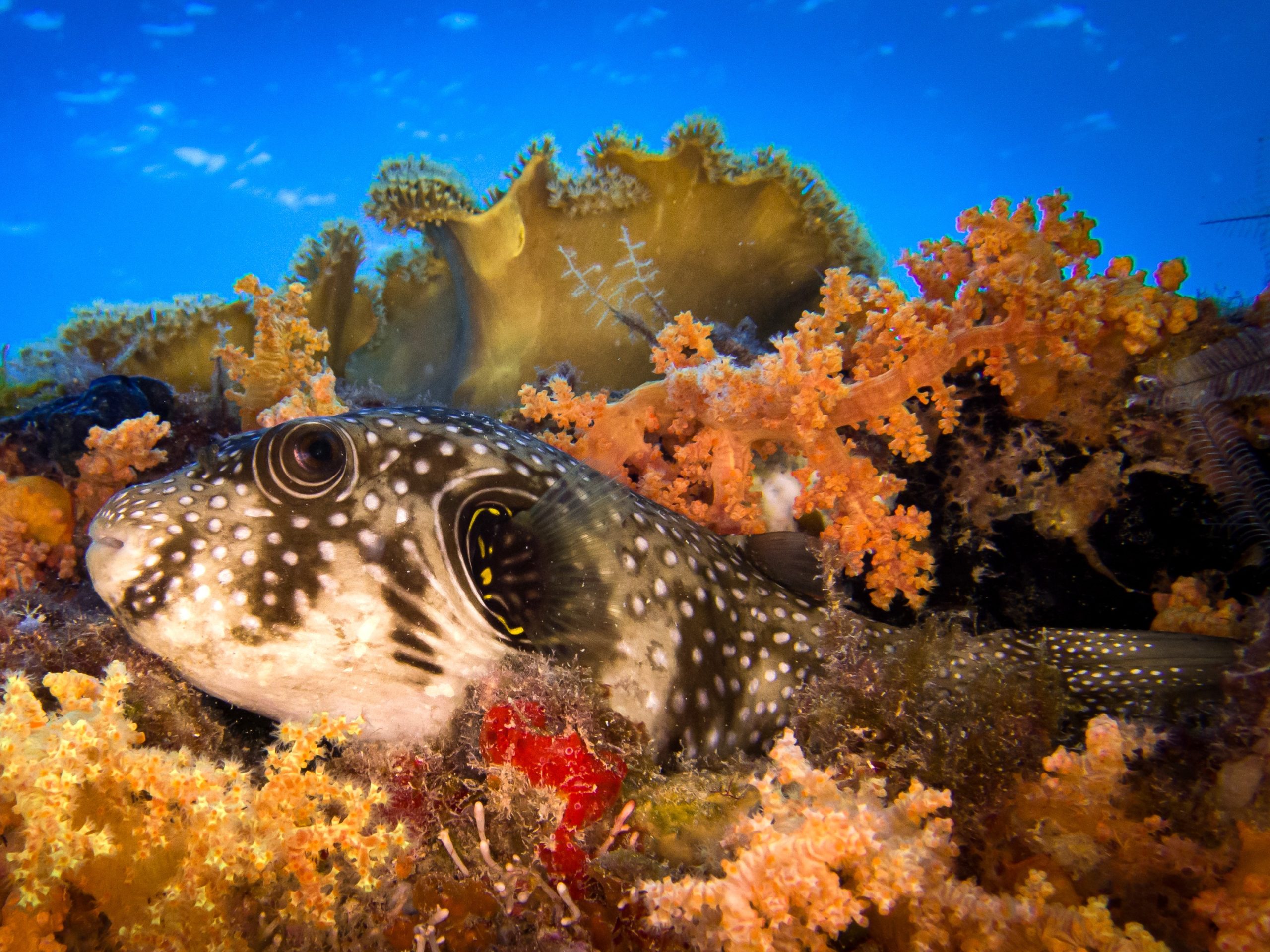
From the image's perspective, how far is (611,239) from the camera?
596 centimetres

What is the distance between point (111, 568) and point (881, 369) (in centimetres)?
407

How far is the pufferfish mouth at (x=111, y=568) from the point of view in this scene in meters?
2.54

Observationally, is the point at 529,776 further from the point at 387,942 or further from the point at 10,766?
the point at 10,766

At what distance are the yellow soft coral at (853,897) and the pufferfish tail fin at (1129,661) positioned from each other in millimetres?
1654

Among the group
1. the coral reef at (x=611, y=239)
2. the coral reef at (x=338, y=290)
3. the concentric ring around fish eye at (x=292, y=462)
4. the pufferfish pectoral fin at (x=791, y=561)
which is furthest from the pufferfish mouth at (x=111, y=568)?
the coral reef at (x=611, y=239)

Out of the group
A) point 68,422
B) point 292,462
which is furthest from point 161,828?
point 68,422

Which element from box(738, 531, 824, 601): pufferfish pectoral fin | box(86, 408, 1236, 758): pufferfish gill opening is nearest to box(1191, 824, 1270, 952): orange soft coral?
box(86, 408, 1236, 758): pufferfish gill opening

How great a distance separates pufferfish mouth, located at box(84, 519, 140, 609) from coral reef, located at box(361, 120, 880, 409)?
3.79m

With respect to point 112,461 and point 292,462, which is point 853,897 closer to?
point 292,462

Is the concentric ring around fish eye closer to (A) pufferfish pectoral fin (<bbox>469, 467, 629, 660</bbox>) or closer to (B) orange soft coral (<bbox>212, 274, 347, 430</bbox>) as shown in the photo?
(A) pufferfish pectoral fin (<bbox>469, 467, 629, 660</bbox>)

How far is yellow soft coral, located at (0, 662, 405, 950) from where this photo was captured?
1771 millimetres

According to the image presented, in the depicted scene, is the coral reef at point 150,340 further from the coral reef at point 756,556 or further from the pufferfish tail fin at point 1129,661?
the pufferfish tail fin at point 1129,661

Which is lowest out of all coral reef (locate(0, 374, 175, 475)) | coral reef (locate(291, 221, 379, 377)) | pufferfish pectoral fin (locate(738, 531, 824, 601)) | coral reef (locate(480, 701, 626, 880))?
coral reef (locate(480, 701, 626, 880))

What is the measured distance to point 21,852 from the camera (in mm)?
1707
